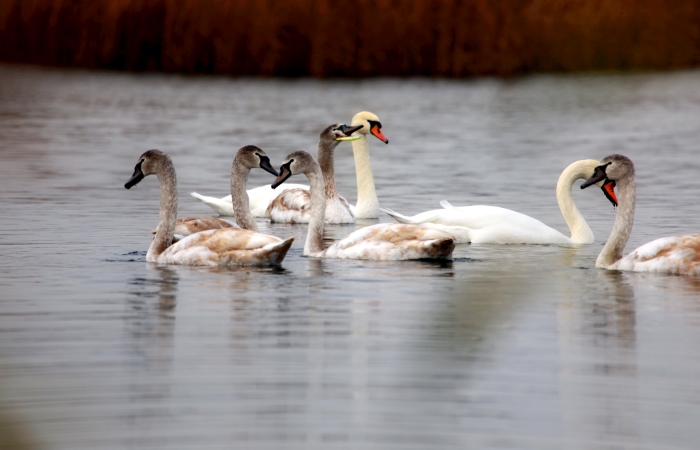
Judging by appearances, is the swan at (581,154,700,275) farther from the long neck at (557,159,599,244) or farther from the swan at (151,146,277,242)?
the swan at (151,146,277,242)

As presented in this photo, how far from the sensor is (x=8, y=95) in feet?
157

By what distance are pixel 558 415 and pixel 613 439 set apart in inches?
19.4

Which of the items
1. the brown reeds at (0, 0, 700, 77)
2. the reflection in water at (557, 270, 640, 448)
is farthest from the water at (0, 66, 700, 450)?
the brown reeds at (0, 0, 700, 77)

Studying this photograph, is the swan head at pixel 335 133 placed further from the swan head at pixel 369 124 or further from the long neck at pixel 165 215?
the long neck at pixel 165 215

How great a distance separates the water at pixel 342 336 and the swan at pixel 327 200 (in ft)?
0.93

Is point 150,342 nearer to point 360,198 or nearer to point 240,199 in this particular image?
point 240,199

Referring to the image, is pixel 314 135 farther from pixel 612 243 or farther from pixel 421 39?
pixel 612 243

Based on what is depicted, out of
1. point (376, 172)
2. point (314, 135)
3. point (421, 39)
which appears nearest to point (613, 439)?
point (376, 172)

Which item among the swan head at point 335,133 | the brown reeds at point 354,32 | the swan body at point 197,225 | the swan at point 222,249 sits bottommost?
the swan at point 222,249

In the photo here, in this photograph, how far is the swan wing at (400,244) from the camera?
11.0 m

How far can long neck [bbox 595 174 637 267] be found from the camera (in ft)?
35.8

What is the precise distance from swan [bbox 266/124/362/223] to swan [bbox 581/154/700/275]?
4.02 metres

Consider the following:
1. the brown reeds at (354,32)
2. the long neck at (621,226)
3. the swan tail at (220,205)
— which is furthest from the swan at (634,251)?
the brown reeds at (354,32)

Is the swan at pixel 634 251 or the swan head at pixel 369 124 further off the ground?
the swan head at pixel 369 124
